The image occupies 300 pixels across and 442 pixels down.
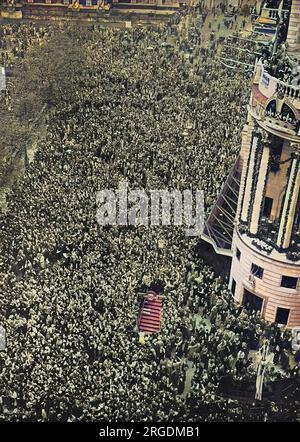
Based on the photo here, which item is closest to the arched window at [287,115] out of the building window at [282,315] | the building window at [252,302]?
the building window at [252,302]

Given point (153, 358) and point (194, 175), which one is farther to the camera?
point (194, 175)

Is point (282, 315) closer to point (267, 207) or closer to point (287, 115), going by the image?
point (267, 207)

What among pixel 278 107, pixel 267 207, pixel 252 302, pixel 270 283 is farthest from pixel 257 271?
pixel 278 107

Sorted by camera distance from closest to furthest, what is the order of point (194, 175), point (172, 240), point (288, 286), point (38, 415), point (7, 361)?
point (38, 415)
point (7, 361)
point (288, 286)
point (172, 240)
point (194, 175)

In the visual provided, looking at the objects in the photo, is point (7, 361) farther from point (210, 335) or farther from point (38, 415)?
point (210, 335)

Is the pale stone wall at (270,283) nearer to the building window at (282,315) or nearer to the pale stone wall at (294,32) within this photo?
the building window at (282,315)

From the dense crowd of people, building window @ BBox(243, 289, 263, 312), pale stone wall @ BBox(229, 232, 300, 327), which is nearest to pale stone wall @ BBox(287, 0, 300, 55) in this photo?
pale stone wall @ BBox(229, 232, 300, 327)

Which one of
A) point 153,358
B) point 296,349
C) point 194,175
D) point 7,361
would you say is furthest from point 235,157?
point 7,361
